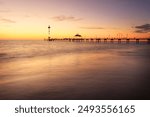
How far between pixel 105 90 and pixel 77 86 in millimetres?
1182

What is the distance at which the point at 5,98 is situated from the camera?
702 centimetres

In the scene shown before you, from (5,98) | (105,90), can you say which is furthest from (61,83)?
(5,98)

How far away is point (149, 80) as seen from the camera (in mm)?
9719

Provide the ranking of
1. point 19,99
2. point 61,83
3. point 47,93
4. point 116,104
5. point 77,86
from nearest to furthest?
point 116,104 < point 19,99 < point 47,93 < point 77,86 < point 61,83

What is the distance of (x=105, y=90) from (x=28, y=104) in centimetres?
288

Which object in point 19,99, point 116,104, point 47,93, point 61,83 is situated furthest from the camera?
point 61,83

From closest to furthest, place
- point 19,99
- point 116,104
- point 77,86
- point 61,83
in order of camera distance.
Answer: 1. point 116,104
2. point 19,99
3. point 77,86
4. point 61,83

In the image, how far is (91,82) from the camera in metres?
9.33

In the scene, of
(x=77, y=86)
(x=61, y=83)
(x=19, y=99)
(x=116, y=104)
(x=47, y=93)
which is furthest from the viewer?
(x=61, y=83)

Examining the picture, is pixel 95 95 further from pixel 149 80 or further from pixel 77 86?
pixel 149 80

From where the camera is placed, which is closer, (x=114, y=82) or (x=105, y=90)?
(x=105, y=90)

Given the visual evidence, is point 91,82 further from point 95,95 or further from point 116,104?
point 116,104

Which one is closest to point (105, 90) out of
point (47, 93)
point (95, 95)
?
point (95, 95)

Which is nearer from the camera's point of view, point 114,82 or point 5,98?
point 5,98
